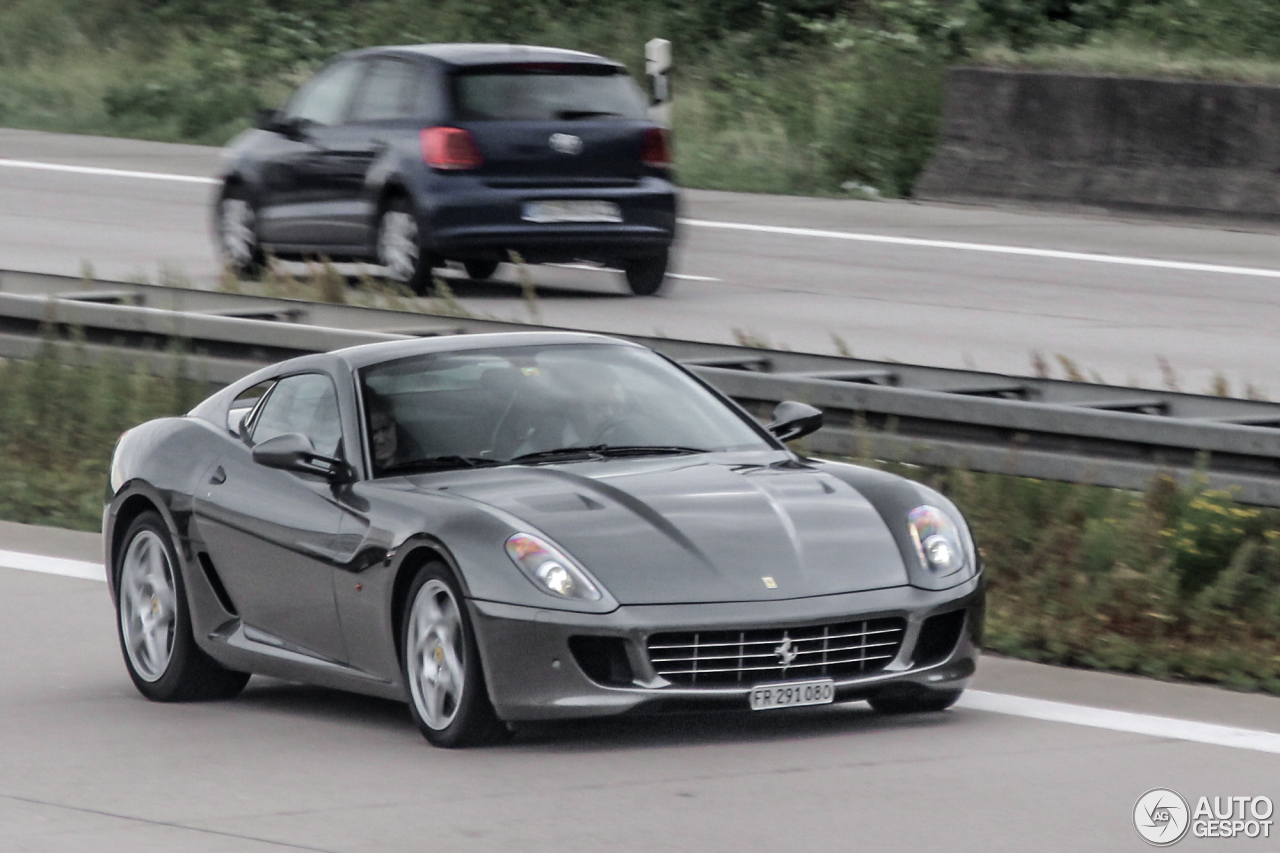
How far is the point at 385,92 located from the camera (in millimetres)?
17844

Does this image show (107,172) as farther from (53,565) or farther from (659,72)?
(53,565)

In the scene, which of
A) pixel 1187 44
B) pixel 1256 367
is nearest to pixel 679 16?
pixel 1187 44

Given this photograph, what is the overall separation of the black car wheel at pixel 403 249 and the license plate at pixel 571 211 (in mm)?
732

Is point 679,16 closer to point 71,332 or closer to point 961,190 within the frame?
point 961,190

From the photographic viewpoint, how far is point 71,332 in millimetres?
12547

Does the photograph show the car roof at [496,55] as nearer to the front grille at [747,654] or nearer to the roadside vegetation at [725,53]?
the roadside vegetation at [725,53]

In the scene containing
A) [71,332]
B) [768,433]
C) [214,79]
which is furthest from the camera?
[214,79]

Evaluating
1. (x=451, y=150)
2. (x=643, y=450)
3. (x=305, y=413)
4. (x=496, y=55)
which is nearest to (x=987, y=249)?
(x=496, y=55)

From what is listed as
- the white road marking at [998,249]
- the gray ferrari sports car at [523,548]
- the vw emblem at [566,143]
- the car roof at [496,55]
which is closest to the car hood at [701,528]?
the gray ferrari sports car at [523,548]

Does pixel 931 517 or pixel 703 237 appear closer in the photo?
pixel 931 517

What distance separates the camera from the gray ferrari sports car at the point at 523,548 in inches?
272

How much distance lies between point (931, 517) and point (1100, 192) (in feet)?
51.6

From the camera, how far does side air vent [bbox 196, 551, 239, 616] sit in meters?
8.09

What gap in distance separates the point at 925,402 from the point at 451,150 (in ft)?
27.3
